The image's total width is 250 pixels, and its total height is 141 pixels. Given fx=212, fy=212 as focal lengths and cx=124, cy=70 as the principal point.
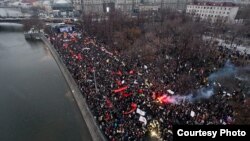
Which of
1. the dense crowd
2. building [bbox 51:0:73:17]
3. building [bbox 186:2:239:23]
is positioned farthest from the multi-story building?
the dense crowd

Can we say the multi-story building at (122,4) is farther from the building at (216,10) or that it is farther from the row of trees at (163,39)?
the row of trees at (163,39)

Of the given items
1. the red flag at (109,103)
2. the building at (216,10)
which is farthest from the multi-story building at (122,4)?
the red flag at (109,103)

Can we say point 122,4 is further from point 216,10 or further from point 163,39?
point 163,39

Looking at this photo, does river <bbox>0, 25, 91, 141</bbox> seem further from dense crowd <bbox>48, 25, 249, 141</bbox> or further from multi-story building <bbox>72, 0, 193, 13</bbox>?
multi-story building <bbox>72, 0, 193, 13</bbox>

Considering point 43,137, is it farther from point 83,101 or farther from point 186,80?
point 186,80

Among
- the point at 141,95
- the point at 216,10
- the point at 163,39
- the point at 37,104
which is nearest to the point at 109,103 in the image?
the point at 141,95

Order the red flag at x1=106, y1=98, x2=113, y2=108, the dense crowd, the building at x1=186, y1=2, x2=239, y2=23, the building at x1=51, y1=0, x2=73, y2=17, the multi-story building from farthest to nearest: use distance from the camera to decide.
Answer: the multi-story building
the building at x1=51, y1=0, x2=73, y2=17
the building at x1=186, y1=2, x2=239, y2=23
the red flag at x1=106, y1=98, x2=113, y2=108
the dense crowd
